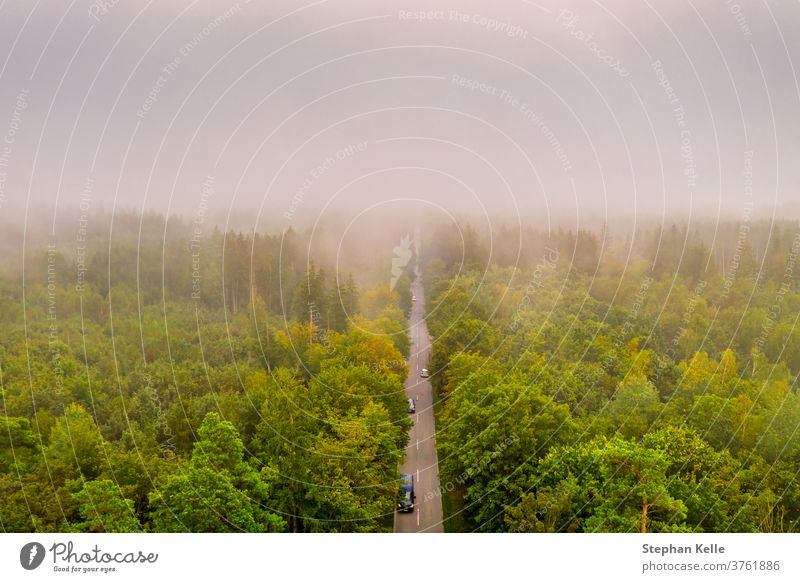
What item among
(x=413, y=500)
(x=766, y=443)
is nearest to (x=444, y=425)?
(x=413, y=500)

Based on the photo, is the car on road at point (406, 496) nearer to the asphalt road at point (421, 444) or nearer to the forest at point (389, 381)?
the asphalt road at point (421, 444)

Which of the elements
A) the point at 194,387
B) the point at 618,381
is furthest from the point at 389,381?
the point at 618,381

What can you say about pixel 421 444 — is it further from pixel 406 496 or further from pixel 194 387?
pixel 194 387

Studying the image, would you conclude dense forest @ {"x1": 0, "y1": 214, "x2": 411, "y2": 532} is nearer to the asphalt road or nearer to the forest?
the forest

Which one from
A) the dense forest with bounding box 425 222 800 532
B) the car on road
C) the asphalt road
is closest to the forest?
the dense forest with bounding box 425 222 800 532

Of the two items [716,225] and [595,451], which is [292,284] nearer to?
[595,451]

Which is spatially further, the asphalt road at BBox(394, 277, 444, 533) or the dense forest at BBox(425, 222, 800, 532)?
the asphalt road at BBox(394, 277, 444, 533)

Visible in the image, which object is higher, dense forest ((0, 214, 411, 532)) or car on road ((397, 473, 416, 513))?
dense forest ((0, 214, 411, 532))
